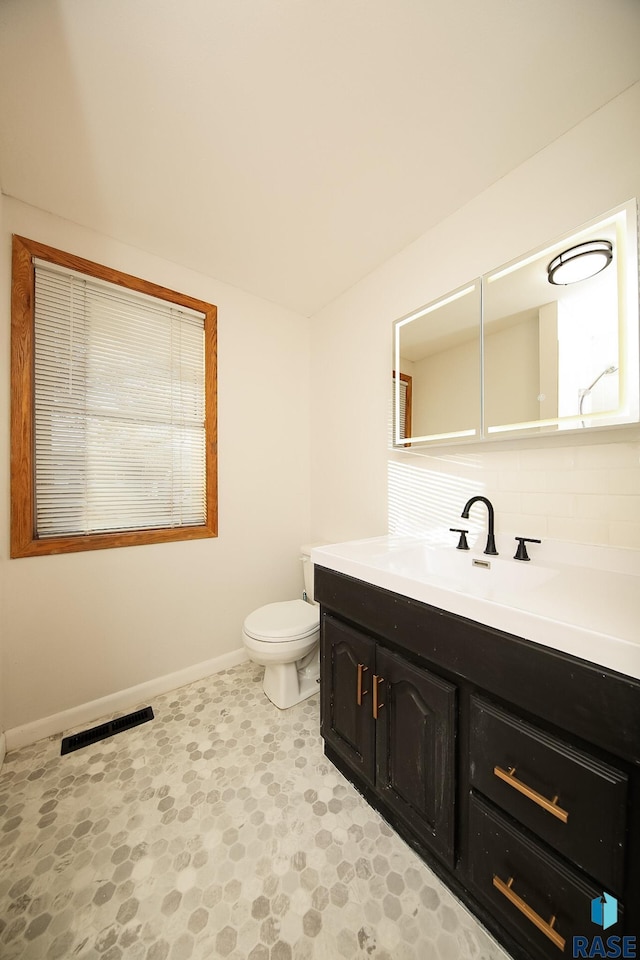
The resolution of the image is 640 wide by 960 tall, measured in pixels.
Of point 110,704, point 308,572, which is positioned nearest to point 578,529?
point 308,572

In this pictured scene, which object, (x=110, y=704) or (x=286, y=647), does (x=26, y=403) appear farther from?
(x=286, y=647)

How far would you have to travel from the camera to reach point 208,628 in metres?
2.05

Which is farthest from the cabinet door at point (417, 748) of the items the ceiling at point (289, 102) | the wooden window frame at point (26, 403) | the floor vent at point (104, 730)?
the ceiling at point (289, 102)

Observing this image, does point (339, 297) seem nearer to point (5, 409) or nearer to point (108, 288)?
point (108, 288)

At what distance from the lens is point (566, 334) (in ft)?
3.83

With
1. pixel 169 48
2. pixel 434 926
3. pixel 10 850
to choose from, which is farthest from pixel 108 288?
pixel 434 926

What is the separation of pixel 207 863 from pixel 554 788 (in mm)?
1053

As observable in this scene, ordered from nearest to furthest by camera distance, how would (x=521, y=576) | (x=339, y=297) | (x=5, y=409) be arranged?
(x=521, y=576), (x=5, y=409), (x=339, y=297)

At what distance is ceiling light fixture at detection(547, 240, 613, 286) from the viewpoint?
1074mm

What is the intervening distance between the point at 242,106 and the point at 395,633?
181 cm

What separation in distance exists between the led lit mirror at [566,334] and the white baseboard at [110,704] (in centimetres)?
203

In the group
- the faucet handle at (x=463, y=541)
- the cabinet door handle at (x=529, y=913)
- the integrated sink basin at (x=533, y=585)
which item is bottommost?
the cabinet door handle at (x=529, y=913)

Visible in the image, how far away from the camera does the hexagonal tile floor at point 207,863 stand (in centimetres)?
86

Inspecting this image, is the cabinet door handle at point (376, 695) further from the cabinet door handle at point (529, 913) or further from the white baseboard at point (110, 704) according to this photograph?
the white baseboard at point (110, 704)
